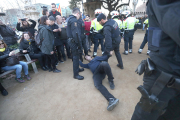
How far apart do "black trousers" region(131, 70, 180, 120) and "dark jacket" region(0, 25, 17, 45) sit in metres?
5.23

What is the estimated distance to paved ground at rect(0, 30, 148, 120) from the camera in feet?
6.38

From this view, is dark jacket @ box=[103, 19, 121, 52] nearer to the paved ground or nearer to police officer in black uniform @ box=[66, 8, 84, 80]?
police officer in black uniform @ box=[66, 8, 84, 80]

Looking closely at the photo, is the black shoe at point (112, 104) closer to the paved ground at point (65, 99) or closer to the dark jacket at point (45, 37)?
the paved ground at point (65, 99)

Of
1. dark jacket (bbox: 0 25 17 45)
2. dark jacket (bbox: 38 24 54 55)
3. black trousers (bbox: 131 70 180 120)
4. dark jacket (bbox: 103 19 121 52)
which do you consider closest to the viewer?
black trousers (bbox: 131 70 180 120)

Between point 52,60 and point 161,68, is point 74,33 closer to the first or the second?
point 52,60

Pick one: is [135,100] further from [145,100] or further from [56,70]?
[56,70]

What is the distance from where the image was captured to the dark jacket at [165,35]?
73 cm

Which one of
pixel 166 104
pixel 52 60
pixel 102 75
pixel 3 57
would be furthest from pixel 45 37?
pixel 166 104

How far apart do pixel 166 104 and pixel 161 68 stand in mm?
377

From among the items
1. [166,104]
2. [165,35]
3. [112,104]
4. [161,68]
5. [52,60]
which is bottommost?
[112,104]

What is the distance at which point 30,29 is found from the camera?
14.2 feet

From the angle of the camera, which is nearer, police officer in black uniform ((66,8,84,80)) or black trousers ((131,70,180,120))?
black trousers ((131,70,180,120))

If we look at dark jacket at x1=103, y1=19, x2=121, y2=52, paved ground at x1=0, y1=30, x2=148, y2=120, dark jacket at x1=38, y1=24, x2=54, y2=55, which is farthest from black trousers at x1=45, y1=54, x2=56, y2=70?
dark jacket at x1=103, y1=19, x2=121, y2=52

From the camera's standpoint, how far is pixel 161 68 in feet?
3.20
